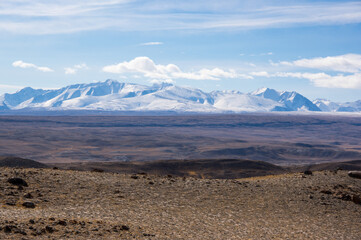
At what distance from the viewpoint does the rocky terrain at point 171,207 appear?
12281 millimetres

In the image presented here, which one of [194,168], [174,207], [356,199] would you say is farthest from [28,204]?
[194,168]

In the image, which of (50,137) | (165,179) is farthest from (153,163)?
(50,137)

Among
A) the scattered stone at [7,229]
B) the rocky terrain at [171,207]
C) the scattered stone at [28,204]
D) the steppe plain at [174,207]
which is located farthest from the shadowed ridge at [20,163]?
the scattered stone at [7,229]

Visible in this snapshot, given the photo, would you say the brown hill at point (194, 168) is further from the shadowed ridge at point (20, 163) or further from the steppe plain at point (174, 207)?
the steppe plain at point (174, 207)

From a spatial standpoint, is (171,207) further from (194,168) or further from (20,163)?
(194,168)

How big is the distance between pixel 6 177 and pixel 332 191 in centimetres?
1429

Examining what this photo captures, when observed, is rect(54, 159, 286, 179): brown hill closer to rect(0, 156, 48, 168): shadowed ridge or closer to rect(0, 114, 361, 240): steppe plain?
rect(0, 156, 48, 168): shadowed ridge

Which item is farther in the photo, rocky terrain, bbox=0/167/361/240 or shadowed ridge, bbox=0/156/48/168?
shadowed ridge, bbox=0/156/48/168

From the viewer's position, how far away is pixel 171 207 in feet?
52.0

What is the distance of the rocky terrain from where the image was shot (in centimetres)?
1228

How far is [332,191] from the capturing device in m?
19.4

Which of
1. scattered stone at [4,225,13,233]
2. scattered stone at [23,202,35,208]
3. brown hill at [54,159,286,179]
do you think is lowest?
brown hill at [54,159,286,179]

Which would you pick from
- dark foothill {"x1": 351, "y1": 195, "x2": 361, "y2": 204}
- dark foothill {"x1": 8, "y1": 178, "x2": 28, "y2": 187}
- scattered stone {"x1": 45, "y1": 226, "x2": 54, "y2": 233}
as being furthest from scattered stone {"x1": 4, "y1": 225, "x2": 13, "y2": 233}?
dark foothill {"x1": 351, "y1": 195, "x2": 361, "y2": 204}

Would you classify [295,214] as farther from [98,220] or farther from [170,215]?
[98,220]
